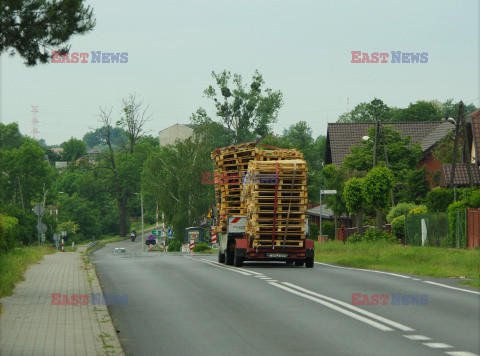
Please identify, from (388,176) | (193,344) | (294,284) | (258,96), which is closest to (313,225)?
(388,176)

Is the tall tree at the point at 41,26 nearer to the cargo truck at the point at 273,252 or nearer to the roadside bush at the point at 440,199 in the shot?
the cargo truck at the point at 273,252

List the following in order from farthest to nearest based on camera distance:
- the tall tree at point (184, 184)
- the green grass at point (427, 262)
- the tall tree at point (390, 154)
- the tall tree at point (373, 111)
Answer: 1. the tall tree at point (373, 111)
2. the tall tree at point (184, 184)
3. the tall tree at point (390, 154)
4. the green grass at point (427, 262)

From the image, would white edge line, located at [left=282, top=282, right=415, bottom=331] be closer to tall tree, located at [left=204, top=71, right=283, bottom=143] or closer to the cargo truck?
the cargo truck

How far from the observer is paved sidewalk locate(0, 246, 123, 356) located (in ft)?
29.0

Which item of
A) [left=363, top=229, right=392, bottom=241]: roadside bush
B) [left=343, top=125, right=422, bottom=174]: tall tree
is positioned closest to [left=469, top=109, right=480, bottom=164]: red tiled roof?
[left=343, top=125, right=422, bottom=174]: tall tree

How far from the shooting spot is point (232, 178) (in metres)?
27.8

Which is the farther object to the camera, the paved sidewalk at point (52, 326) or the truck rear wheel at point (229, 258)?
the truck rear wheel at point (229, 258)

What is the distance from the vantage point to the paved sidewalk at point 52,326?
8.85 meters

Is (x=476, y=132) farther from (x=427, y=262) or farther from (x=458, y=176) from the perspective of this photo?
(x=427, y=262)

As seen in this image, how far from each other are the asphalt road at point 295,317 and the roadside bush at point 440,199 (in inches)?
775

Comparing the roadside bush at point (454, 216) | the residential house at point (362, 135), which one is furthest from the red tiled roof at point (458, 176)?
the residential house at point (362, 135)

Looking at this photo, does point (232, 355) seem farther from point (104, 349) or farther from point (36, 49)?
point (36, 49)

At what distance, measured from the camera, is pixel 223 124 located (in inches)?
3403

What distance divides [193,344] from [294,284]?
26.8 ft
